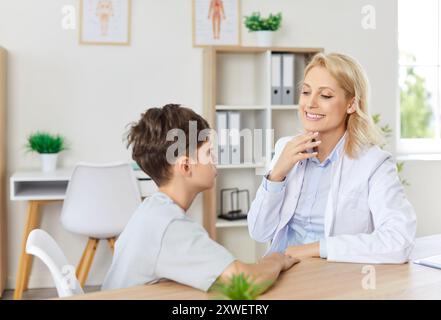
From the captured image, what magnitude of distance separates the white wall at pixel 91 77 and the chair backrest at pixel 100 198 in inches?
25.5

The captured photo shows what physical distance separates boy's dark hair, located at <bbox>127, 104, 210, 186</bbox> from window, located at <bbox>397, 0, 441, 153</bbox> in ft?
11.7

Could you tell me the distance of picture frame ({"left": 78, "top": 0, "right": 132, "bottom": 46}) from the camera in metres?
4.18

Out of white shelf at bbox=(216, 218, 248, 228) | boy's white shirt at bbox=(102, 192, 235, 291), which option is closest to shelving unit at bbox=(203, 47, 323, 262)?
white shelf at bbox=(216, 218, 248, 228)

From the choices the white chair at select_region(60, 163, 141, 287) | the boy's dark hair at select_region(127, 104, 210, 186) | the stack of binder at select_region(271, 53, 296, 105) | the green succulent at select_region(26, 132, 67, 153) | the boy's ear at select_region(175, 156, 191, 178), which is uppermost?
the stack of binder at select_region(271, 53, 296, 105)

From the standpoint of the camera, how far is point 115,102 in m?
4.27

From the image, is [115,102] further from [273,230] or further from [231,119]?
[273,230]

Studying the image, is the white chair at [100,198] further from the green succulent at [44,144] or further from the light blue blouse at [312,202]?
the light blue blouse at [312,202]

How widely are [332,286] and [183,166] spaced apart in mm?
463

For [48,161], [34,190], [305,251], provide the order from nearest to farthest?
[305,251] < [34,190] < [48,161]

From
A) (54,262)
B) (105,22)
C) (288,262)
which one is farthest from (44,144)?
(288,262)

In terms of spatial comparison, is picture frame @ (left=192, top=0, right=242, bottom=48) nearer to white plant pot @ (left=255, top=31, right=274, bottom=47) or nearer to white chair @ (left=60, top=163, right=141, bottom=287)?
white plant pot @ (left=255, top=31, right=274, bottom=47)

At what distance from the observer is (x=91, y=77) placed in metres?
4.22

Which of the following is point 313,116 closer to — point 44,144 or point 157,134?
point 157,134

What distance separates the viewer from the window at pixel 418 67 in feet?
16.1
